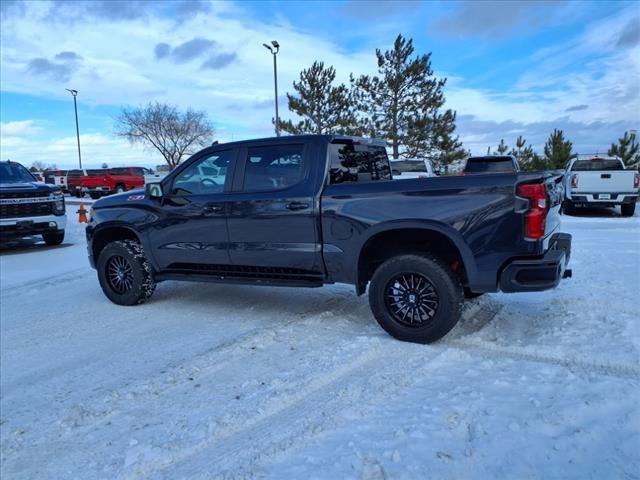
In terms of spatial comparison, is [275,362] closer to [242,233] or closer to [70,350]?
[242,233]

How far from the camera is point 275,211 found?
15.0ft

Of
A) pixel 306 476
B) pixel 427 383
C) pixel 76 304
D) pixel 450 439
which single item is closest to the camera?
pixel 306 476

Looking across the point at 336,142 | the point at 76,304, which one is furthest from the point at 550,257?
the point at 76,304

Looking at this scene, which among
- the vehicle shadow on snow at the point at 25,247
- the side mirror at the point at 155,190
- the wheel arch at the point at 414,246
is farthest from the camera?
the vehicle shadow on snow at the point at 25,247

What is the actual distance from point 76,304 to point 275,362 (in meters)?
3.30

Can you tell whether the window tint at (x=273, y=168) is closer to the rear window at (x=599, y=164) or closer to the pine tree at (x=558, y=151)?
the rear window at (x=599, y=164)

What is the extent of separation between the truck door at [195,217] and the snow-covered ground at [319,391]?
24.8 inches

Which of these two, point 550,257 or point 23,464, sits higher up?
point 550,257

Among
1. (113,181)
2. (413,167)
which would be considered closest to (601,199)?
(413,167)

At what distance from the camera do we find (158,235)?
5336mm

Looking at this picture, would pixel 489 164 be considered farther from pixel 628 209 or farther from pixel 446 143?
pixel 446 143

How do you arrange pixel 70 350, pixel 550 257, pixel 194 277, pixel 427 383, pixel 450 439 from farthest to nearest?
pixel 194 277
pixel 70 350
pixel 550 257
pixel 427 383
pixel 450 439

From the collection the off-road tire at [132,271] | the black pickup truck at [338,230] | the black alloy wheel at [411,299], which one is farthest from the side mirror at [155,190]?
the black alloy wheel at [411,299]

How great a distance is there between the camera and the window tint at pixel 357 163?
459 centimetres
